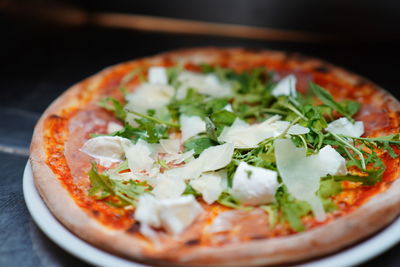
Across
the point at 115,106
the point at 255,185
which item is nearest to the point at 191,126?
the point at 115,106

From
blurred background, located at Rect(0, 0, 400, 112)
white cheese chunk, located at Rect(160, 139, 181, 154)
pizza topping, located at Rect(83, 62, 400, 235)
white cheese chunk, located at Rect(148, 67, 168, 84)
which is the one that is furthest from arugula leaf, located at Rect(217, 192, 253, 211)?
blurred background, located at Rect(0, 0, 400, 112)

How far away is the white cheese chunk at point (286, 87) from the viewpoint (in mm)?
2102

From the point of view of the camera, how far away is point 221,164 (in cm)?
160

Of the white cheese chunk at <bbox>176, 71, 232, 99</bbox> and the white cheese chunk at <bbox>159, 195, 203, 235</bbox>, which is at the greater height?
the white cheese chunk at <bbox>159, 195, 203, 235</bbox>

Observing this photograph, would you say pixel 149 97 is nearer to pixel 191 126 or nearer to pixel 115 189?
pixel 191 126

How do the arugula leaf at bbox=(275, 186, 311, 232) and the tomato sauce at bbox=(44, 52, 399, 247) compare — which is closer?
the arugula leaf at bbox=(275, 186, 311, 232)

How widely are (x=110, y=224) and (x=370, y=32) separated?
2187 mm

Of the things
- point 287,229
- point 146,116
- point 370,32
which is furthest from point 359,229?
point 370,32

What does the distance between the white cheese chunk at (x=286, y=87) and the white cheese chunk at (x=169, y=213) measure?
2.78ft

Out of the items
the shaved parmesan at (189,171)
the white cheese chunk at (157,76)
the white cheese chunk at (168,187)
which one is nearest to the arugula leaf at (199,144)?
the shaved parmesan at (189,171)

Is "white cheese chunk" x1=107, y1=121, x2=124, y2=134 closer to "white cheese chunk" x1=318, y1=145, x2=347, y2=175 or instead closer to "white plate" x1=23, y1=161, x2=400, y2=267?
"white plate" x1=23, y1=161, x2=400, y2=267

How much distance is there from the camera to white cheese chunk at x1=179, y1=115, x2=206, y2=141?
1855mm

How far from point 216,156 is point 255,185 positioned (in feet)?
0.72

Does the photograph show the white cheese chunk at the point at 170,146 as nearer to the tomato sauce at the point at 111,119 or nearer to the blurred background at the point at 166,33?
the tomato sauce at the point at 111,119
